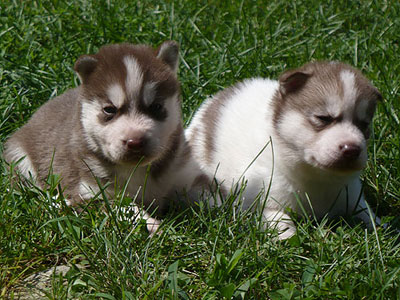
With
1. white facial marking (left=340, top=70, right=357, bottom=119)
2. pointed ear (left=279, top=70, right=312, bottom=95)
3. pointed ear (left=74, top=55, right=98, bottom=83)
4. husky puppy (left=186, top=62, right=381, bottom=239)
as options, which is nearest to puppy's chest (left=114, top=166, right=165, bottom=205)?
husky puppy (left=186, top=62, right=381, bottom=239)

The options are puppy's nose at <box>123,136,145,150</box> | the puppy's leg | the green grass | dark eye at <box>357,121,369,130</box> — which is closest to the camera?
the green grass

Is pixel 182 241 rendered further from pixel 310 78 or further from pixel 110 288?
pixel 310 78

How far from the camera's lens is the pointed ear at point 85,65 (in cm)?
545

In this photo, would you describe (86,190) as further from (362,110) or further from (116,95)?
(362,110)

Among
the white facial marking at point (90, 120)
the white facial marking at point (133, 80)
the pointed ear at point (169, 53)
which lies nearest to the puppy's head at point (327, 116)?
the pointed ear at point (169, 53)

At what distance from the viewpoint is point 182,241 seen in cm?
494

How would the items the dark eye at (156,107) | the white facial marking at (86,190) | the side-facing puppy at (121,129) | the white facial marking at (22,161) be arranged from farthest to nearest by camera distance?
the white facial marking at (22,161)
the white facial marking at (86,190)
the dark eye at (156,107)
the side-facing puppy at (121,129)

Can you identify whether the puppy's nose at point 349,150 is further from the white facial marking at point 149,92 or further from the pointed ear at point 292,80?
the white facial marking at point 149,92

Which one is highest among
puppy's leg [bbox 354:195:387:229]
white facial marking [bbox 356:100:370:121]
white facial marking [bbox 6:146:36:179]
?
white facial marking [bbox 356:100:370:121]

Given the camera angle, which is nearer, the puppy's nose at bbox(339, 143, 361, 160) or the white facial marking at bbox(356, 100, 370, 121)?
the puppy's nose at bbox(339, 143, 361, 160)

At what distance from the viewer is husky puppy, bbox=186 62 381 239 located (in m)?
5.32

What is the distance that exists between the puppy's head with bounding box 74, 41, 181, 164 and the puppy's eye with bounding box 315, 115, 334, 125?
1.15 metres

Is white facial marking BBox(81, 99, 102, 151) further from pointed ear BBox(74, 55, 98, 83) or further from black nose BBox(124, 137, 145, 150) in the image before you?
black nose BBox(124, 137, 145, 150)

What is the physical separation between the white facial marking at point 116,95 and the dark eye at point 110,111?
5cm
